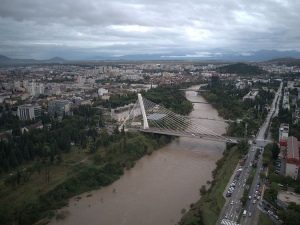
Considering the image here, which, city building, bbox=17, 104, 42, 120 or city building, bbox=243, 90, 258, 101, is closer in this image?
city building, bbox=17, 104, 42, 120

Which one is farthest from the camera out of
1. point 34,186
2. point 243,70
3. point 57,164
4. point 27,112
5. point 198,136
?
point 243,70

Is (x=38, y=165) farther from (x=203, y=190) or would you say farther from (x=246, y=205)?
(x=246, y=205)

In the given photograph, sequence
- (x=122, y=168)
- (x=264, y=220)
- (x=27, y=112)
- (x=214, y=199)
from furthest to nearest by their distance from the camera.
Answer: (x=27, y=112)
(x=122, y=168)
(x=214, y=199)
(x=264, y=220)

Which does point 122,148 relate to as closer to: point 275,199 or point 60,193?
point 60,193

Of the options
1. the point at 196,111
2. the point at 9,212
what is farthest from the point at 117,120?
the point at 9,212

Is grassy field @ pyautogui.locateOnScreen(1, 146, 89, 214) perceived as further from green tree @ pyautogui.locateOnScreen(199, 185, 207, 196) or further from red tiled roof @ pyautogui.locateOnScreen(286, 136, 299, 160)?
red tiled roof @ pyautogui.locateOnScreen(286, 136, 299, 160)

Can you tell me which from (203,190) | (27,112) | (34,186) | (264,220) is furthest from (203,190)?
(27,112)

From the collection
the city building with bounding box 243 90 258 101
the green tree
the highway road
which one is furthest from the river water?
the city building with bounding box 243 90 258 101
